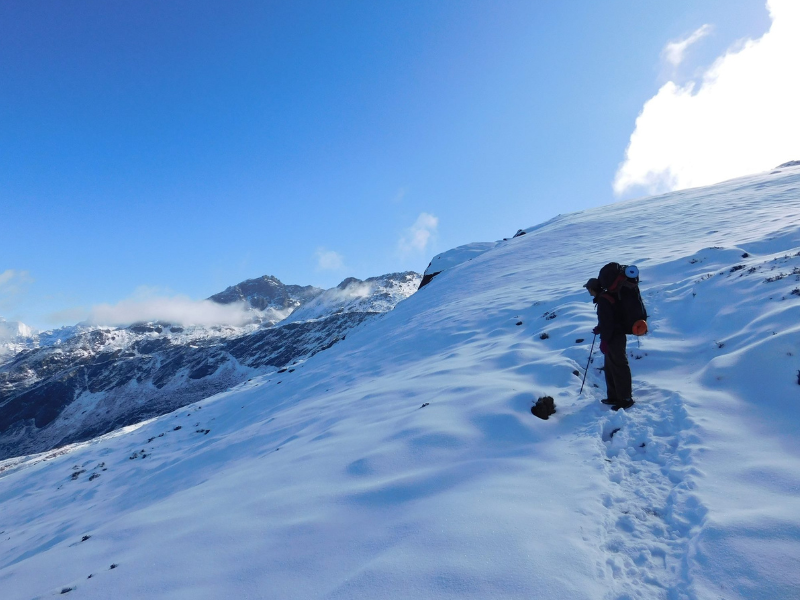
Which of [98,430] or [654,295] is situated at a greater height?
[654,295]

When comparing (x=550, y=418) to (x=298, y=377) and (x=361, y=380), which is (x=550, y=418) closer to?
(x=361, y=380)

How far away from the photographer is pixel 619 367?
6.46 m

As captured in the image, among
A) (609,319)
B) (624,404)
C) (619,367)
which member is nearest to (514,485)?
(624,404)

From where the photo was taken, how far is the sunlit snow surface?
10.9 feet

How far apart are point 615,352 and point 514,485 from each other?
327 cm

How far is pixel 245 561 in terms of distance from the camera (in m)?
4.30

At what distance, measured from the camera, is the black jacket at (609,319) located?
256 inches

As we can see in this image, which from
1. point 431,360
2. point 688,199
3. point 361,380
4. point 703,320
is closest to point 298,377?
point 361,380

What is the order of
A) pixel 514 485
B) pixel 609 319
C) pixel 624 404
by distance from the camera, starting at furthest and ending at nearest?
pixel 609 319 < pixel 624 404 < pixel 514 485

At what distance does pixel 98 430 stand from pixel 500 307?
195278mm

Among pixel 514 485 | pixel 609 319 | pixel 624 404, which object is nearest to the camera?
pixel 514 485

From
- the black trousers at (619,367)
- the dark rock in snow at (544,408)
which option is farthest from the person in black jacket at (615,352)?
the dark rock in snow at (544,408)

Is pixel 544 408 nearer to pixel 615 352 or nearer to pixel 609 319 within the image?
pixel 615 352

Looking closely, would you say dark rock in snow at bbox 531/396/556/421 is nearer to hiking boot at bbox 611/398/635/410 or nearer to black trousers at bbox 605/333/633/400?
hiking boot at bbox 611/398/635/410
